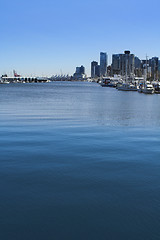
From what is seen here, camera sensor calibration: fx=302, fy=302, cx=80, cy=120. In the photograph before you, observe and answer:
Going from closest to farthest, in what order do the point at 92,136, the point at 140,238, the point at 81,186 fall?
1. the point at 140,238
2. the point at 81,186
3. the point at 92,136

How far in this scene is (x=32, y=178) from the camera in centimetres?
1589

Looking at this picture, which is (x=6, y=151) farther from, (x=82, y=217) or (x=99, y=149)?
(x=82, y=217)

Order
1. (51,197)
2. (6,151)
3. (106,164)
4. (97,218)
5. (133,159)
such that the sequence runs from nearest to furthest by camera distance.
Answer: (97,218)
(51,197)
(106,164)
(133,159)
(6,151)

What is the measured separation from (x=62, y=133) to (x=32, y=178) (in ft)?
44.4

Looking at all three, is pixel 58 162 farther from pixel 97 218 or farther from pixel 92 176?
pixel 97 218

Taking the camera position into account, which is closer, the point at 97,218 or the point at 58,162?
the point at 97,218

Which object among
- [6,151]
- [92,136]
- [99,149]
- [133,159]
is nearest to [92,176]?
[133,159]

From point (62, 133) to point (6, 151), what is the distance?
8.67 meters

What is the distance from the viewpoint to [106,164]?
18688 millimetres

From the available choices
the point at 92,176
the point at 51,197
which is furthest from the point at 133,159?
the point at 51,197

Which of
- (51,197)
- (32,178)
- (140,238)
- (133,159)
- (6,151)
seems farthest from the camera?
(6,151)

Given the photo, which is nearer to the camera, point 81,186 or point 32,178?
point 81,186

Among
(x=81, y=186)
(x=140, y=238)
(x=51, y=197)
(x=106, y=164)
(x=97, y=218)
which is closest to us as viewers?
(x=140, y=238)

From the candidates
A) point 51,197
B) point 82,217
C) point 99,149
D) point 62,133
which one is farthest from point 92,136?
point 82,217
